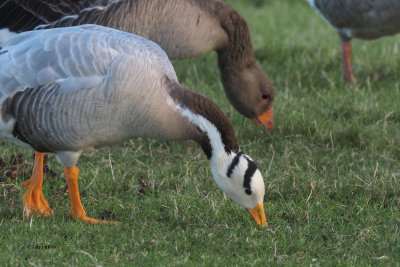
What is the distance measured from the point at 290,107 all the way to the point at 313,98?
44 cm

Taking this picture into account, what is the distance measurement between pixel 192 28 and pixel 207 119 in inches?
80.9

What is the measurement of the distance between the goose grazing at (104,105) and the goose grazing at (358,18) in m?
3.66

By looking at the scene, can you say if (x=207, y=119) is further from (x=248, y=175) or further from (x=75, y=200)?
(x=75, y=200)

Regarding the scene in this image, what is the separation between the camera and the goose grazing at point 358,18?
7.43 m

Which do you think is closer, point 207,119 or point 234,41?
point 207,119

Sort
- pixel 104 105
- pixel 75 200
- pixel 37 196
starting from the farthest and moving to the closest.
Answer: pixel 37 196 < pixel 75 200 < pixel 104 105

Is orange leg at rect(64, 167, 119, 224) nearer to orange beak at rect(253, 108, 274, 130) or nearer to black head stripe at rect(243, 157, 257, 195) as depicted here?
black head stripe at rect(243, 157, 257, 195)

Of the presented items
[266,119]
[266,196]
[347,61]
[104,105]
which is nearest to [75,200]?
[104,105]

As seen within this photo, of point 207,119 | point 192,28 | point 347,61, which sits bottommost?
point 347,61

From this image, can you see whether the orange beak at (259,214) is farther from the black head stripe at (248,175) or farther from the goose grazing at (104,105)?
the black head stripe at (248,175)

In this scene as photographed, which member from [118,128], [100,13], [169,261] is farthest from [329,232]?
[100,13]

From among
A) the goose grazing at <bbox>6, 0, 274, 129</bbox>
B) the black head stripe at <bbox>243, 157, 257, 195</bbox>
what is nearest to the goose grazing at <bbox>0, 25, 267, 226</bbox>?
the black head stripe at <bbox>243, 157, 257, 195</bbox>

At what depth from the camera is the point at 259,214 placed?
4582mm

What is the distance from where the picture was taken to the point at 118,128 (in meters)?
4.52
